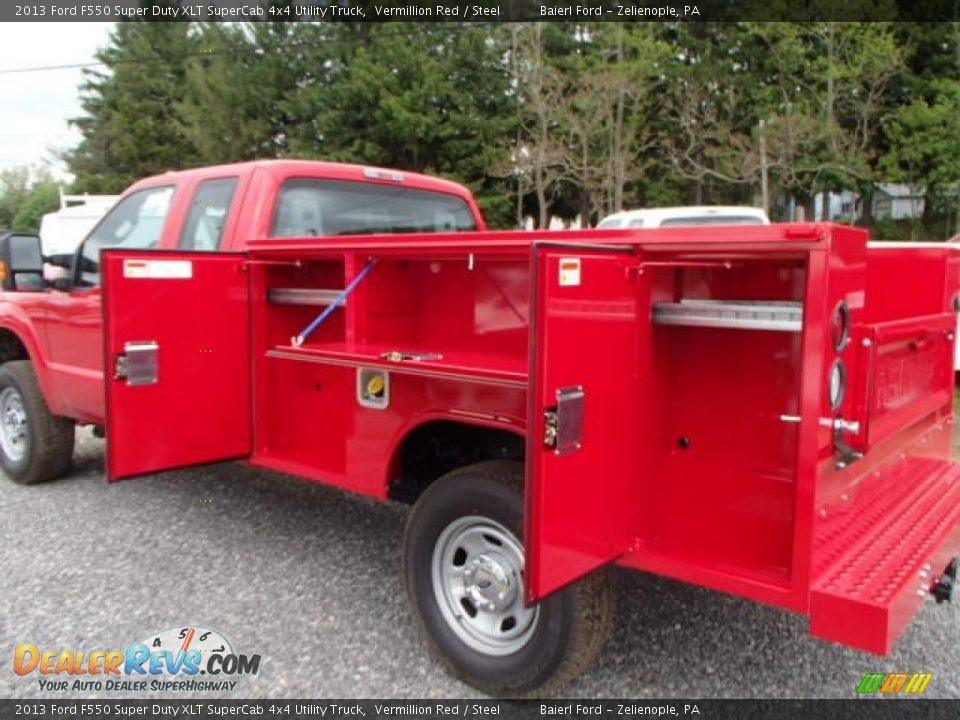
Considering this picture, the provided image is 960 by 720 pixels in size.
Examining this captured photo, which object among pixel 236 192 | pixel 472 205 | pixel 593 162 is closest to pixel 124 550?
pixel 236 192

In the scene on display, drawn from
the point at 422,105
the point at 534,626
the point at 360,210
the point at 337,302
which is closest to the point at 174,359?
the point at 337,302

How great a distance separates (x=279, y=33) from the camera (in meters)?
30.4

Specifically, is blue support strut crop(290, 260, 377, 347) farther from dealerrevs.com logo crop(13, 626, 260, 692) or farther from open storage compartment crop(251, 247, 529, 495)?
dealerrevs.com logo crop(13, 626, 260, 692)

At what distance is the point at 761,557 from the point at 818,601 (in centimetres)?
28

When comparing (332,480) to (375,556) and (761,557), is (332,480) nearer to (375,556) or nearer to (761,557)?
(375,556)

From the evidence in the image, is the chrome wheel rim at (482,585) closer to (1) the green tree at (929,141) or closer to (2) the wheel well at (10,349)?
A: (2) the wheel well at (10,349)

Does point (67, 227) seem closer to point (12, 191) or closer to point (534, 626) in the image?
point (534, 626)

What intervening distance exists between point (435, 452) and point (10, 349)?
431cm

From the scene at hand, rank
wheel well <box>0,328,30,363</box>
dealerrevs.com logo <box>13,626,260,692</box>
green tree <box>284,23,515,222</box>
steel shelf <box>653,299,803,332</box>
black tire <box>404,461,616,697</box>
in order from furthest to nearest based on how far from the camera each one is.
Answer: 1. green tree <box>284,23,515,222</box>
2. wheel well <box>0,328,30,363</box>
3. dealerrevs.com logo <box>13,626,260,692</box>
4. black tire <box>404,461,616,697</box>
5. steel shelf <box>653,299,803,332</box>

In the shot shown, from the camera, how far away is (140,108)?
40.6m

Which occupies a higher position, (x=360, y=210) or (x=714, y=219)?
(x=714, y=219)

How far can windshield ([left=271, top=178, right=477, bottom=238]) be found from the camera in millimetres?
4391

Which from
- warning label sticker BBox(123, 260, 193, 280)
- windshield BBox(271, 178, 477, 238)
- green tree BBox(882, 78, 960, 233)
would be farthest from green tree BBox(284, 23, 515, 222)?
warning label sticker BBox(123, 260, 193, 280)

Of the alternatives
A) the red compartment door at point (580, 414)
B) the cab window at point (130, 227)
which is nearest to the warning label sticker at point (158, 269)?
the cab window at point (130, 227)
